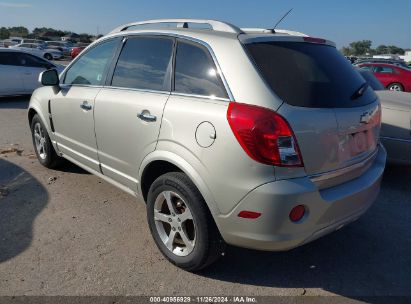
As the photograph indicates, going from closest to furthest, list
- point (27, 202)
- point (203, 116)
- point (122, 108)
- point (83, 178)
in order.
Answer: point (203, 116), point (122, 108), point (27, 202), point (83, 178)

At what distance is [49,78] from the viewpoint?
14.3 feet

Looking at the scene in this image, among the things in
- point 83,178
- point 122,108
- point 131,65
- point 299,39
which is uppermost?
point 299,39

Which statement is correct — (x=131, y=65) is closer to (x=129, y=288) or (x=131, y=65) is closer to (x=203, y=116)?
(x=203, y=116)

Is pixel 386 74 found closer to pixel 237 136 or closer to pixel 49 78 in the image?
pixel 49 78

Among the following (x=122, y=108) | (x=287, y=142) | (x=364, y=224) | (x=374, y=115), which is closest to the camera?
(x=287, y=142)

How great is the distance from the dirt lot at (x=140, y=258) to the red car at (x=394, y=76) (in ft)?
43.7

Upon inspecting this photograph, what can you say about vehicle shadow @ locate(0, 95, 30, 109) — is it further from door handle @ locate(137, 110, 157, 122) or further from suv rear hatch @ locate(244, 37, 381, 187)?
suv rear hatch @ locate(244, 37, 381, 187)

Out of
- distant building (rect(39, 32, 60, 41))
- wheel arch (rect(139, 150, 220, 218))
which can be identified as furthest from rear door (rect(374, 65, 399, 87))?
distant building (rect(39, 32, 60, 41))

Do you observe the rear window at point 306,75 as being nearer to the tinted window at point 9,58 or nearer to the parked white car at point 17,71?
the parked white car at point 17,71

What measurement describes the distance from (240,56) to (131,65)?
4.11ft

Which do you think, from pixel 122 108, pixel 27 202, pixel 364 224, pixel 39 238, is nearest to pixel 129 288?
pixel 39 238

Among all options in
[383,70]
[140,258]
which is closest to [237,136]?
[140,258]

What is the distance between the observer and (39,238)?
3.47 meters

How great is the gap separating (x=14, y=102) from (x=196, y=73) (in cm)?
1032
